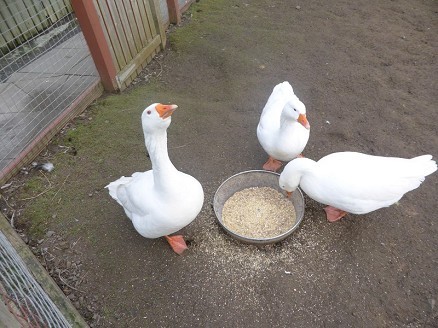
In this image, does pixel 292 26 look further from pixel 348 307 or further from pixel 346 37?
pixel 348 307

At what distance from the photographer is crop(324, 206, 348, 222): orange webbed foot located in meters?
3.29

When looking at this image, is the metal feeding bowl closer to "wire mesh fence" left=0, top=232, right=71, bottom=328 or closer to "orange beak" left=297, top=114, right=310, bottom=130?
"orange beak" left=297, top=114, right=310, bottom=130

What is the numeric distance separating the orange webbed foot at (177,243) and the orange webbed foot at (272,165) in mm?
1196

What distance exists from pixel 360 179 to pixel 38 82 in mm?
4422

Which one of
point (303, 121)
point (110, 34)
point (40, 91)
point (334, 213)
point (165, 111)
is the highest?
point (165, 111)

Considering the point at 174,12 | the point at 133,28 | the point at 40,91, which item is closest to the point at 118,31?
the point at 133,28

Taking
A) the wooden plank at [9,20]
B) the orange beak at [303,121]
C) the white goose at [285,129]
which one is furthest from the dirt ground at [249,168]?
the wooden plank at [9,20]

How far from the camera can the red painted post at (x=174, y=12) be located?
6.04 metres

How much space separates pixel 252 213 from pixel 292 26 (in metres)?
3.97

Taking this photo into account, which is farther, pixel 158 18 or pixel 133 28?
pixel 158 18

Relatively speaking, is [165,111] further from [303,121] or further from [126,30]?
[126,30]

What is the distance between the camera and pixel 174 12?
6141mm

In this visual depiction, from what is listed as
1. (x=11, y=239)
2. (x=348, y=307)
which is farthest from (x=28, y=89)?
(x=348, y=307)

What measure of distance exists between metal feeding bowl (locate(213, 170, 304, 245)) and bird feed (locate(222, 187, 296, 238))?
4 centimetres
